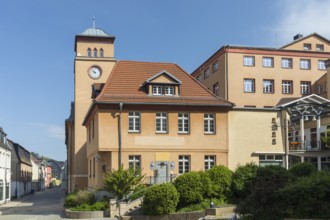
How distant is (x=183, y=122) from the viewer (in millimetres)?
33938

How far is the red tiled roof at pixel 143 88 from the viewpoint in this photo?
33.1m

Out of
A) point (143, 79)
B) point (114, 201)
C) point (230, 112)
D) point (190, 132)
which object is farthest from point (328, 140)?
point (114, 201)

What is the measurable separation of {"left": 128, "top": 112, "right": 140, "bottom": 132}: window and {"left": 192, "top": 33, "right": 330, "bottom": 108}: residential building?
27.2 meters

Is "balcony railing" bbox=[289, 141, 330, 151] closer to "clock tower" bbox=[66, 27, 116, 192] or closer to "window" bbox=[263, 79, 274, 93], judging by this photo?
"window" bbox=[263, 79, 274, 93]

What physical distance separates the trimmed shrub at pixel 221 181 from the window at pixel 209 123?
23.0ft

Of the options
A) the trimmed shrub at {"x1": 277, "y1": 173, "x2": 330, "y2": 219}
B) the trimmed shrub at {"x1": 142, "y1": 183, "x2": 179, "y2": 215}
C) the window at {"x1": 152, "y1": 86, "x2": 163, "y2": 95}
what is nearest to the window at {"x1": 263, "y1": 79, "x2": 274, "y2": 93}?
the window at {"x1": 152, "y1": 86, "x2": 163, "y2": 95}

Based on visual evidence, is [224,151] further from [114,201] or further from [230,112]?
[114,201]

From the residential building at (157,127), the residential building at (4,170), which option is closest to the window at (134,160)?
the residential building at (157,127)

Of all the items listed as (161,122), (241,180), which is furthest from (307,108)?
(241,180)

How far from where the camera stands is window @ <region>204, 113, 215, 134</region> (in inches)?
1352

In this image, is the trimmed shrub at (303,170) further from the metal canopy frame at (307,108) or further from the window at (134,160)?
the metal canopy frame at (307,108)

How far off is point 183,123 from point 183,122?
70mm

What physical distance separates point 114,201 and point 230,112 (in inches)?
463

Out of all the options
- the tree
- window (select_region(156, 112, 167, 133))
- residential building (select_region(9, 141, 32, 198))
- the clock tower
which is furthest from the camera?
residential building (select_region(9, 141, 32, 198))
